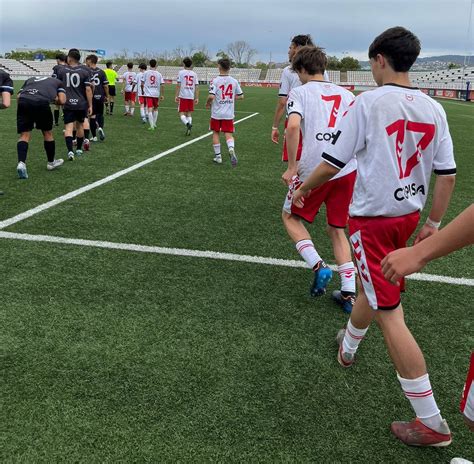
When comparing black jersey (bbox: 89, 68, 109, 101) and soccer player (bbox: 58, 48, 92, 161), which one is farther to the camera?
black jersey (bbox: 89, 68, 109, 101)

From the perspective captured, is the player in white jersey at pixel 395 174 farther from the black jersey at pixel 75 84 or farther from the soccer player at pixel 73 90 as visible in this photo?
the black jersey at pixel 75 84

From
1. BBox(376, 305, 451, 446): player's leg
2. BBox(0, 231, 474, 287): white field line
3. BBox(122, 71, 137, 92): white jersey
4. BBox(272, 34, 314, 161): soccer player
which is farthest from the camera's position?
BBox(122, 71, 137, 92): white jersey

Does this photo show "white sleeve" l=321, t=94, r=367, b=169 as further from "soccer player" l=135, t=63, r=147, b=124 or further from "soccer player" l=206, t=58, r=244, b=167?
"soccer player" l=135, t=63, r=147, b=124

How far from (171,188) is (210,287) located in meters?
3.69

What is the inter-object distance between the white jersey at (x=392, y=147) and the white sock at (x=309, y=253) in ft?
4.39

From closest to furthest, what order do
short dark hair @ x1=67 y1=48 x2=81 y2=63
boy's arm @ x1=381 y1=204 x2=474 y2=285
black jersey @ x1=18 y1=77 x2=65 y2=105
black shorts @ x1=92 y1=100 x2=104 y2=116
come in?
boy's arm @ x1=381 y1=204 x2=474 y2=285, black jersey @ x1=18 y1=77 x2=65 y2=105, short dark hair @ x1=67 y1=48 x2=81 y2=63, black shorts @ x1=92 y1=100 x2=104 y2=116

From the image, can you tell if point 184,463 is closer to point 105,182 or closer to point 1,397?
point 1,397

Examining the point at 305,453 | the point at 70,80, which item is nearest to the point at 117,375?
the point at 305,453

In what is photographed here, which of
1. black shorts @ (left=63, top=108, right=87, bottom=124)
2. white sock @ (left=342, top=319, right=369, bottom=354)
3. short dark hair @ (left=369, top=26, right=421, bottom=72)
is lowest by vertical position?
white sock @ (left=342, top=319, right=369, bottom=354)

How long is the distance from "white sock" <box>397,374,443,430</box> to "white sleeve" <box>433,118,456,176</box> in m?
1.09

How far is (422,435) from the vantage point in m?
2.38

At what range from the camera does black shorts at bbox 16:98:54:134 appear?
7449mm

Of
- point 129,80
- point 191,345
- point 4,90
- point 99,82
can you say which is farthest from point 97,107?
point 191,345

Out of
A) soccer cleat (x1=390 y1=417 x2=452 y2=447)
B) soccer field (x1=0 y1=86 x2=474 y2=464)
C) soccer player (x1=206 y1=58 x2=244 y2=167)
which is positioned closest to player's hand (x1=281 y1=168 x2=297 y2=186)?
soccer field (x1=0 y1=86 x2=474 y2=464)
